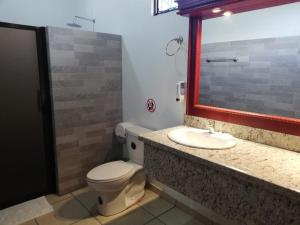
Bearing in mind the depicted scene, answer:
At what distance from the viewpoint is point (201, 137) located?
1.71m

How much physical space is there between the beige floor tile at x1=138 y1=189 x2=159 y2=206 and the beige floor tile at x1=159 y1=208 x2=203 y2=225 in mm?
253

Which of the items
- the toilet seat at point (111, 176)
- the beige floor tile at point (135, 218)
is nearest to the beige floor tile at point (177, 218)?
the beige floor tile at point (135, 218)

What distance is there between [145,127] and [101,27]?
1.46m

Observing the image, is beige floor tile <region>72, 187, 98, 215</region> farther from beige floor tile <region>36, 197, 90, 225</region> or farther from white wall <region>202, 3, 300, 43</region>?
white wall <region>202, 3, 300, 43</region>

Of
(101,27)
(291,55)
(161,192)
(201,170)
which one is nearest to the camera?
(201,170)

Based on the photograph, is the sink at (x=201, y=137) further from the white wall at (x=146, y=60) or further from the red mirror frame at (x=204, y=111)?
the white wall at (x=146, y=60)

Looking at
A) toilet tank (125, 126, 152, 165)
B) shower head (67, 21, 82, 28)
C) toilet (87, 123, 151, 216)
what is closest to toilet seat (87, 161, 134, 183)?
toilet (87, 123, 151, 216)

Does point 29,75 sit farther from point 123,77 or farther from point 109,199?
point 109,199

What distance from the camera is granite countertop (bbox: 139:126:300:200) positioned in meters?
0.98

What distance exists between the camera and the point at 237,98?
1.66m

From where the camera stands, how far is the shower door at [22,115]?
1981 mm

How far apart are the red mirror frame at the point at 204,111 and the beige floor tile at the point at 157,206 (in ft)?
3.18

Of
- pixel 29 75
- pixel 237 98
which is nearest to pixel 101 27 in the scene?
pixel 29 75

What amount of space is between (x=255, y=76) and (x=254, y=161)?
0.64 meters
